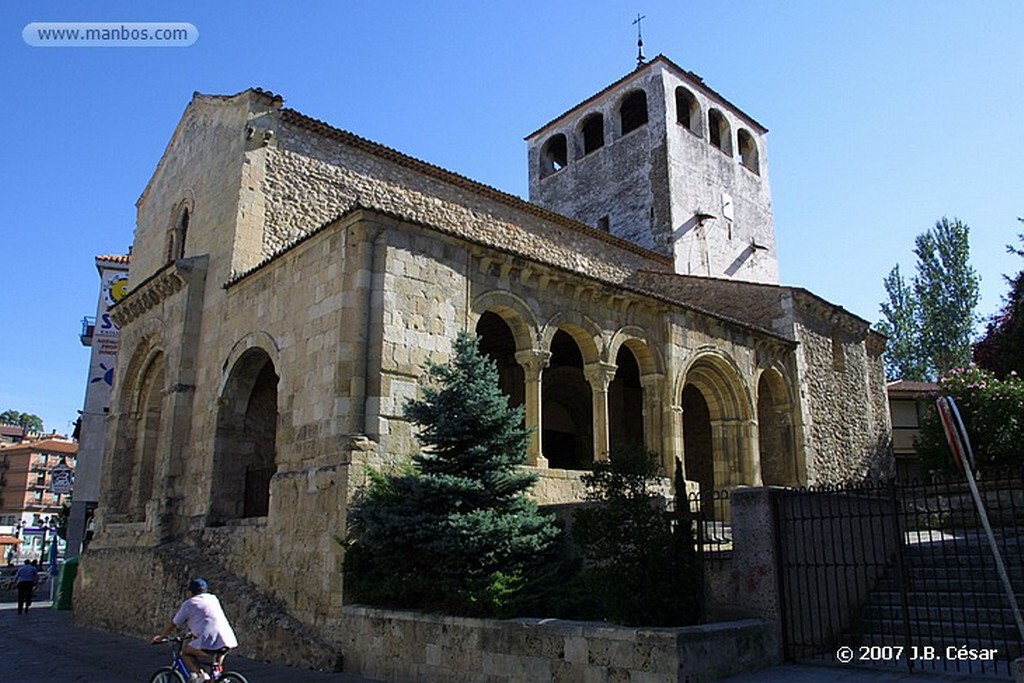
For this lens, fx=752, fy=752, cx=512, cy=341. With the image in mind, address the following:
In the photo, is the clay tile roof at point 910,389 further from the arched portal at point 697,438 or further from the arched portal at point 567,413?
the arched portal at point 567,413

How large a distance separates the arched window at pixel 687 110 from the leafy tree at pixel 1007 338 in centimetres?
1082

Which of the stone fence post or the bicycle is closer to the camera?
the bicycle

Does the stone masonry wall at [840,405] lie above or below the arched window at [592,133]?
below

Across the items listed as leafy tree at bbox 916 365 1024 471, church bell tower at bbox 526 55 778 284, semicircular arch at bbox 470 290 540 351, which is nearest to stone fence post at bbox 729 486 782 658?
semicircular arch at bbox 470 290 540 351

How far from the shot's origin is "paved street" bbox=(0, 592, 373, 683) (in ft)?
28.9

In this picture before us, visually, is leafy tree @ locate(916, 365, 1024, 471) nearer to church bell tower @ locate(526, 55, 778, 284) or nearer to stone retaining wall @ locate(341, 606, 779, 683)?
church bell tower @ locate(526, 55, 778, 284)

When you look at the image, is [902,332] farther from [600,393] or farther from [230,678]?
[230,678]

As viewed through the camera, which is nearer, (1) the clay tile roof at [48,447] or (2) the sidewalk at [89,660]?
(2) the sidewalk at [89,660]

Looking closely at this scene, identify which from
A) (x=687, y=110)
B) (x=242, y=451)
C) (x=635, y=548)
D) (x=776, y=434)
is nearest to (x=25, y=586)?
(x=242, y=451)

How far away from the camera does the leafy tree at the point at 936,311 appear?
36344 millimetres

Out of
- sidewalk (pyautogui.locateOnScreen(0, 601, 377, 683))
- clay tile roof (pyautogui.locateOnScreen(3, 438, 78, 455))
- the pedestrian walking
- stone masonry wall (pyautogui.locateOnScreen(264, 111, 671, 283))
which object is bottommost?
sidewalk (pyautogui.locateOnScreen(0, 601, 377, 683))

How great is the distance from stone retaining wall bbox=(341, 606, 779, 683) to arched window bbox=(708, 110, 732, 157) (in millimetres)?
24264

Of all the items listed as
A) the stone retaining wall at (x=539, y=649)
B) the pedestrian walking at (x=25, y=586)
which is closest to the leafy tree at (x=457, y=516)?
the stone retaining wall at (x=539, y=649)

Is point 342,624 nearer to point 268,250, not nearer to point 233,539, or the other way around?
point 233,539
